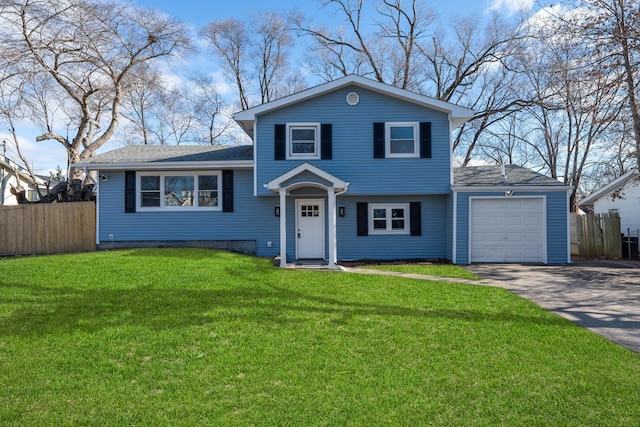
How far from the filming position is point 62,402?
11.4 feet

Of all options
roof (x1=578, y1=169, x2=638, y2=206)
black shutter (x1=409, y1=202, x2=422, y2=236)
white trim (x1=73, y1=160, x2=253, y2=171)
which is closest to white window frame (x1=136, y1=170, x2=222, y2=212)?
white trim (x1=73, y1=160, x2=253, y2=171)

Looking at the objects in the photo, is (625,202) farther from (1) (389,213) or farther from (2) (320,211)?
(2) (320,211)

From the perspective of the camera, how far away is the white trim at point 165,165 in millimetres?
12891

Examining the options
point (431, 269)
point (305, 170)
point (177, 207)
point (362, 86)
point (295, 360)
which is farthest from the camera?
point (177, 207)

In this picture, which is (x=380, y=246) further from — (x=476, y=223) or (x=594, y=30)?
(x=594, y=30)

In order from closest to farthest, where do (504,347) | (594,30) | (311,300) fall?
(504,347), (311,300), (594,30)

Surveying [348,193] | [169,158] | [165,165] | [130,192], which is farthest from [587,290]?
[130,192]

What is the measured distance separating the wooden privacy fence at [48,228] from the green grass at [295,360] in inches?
262

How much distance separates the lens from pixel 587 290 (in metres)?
8.27

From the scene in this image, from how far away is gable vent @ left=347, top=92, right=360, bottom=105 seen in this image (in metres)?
12.9

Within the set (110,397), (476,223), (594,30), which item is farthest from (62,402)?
(594,30)

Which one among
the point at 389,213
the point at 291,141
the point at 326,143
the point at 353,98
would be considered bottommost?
the point at 389,213

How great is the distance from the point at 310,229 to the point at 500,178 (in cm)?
664

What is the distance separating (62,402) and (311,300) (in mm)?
3966
